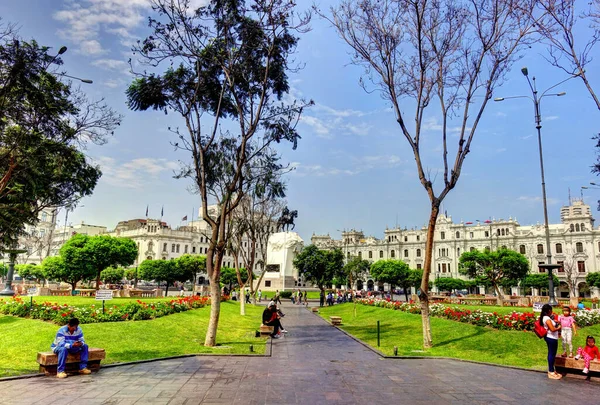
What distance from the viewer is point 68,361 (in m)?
8.92

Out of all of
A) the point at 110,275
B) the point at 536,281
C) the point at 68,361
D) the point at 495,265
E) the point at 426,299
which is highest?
the point at 495,265

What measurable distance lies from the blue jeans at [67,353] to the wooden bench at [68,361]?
3.9 inches

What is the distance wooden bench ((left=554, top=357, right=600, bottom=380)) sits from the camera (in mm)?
8984

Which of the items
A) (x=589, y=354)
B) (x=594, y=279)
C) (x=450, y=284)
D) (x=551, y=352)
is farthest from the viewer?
(x=450, y=284)

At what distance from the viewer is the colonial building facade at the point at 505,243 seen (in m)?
69.8

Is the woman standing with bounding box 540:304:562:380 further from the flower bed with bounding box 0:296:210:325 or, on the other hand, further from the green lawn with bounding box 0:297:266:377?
the flower bed with bounding box 0:296:210:325

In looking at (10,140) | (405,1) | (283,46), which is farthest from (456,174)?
(10,140)

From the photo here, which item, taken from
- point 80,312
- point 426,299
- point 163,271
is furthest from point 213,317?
point 163,271

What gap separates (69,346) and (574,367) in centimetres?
1092

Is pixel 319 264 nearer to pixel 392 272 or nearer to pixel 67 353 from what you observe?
pixel 392 272

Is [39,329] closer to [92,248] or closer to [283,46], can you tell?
[283,46]

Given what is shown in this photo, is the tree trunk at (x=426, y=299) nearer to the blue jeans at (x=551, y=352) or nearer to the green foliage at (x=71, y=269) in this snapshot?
the blue jeans at (x=551, y=352)

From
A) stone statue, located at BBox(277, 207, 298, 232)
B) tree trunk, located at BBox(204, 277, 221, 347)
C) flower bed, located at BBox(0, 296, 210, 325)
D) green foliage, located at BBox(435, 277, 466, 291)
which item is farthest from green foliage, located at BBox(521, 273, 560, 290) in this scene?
tree trunk, located at BBox(204, 277, 221, 347)

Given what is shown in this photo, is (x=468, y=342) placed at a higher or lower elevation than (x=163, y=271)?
lower
